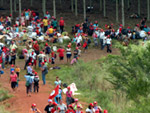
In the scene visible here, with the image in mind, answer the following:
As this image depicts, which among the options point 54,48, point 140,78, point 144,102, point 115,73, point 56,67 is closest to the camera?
point 144,102

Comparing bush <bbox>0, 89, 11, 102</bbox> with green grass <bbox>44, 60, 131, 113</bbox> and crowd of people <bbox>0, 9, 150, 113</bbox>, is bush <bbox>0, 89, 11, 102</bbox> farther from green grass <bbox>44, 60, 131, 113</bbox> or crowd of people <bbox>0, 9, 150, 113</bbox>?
crowd of people <bbox>0, 9, 150, 113</bbox>

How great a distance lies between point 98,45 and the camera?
3984cm

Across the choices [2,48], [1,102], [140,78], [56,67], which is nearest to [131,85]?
[140,78]

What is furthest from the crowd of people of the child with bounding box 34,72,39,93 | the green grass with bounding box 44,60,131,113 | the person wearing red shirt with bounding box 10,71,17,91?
the person wearing red shirt with bounding box 10,71,17,91

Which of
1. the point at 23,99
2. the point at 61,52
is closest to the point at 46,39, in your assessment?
the point at 61,52

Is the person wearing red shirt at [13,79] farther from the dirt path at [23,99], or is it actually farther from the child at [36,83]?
the child at [36,83]

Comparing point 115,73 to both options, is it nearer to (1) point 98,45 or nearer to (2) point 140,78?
(2) point 140,78

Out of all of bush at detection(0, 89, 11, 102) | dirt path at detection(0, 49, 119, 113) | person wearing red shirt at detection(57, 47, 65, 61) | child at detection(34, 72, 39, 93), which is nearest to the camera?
dirt path at detection(0, 49, 119, 113)

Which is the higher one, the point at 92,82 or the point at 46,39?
the point at 46,39

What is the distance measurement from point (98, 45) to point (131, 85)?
15830 mm

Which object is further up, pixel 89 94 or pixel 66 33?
pixel 66 33

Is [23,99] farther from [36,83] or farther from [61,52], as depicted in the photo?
[61,52]

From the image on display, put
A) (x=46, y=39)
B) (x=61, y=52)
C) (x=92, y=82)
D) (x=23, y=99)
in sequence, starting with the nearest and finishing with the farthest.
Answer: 1. (x=23, y=99)
2. (x=92, y=82)
3. (x=61, y=52)
4. (x=46, y=39)

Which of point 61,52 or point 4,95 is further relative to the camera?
point 61,52
